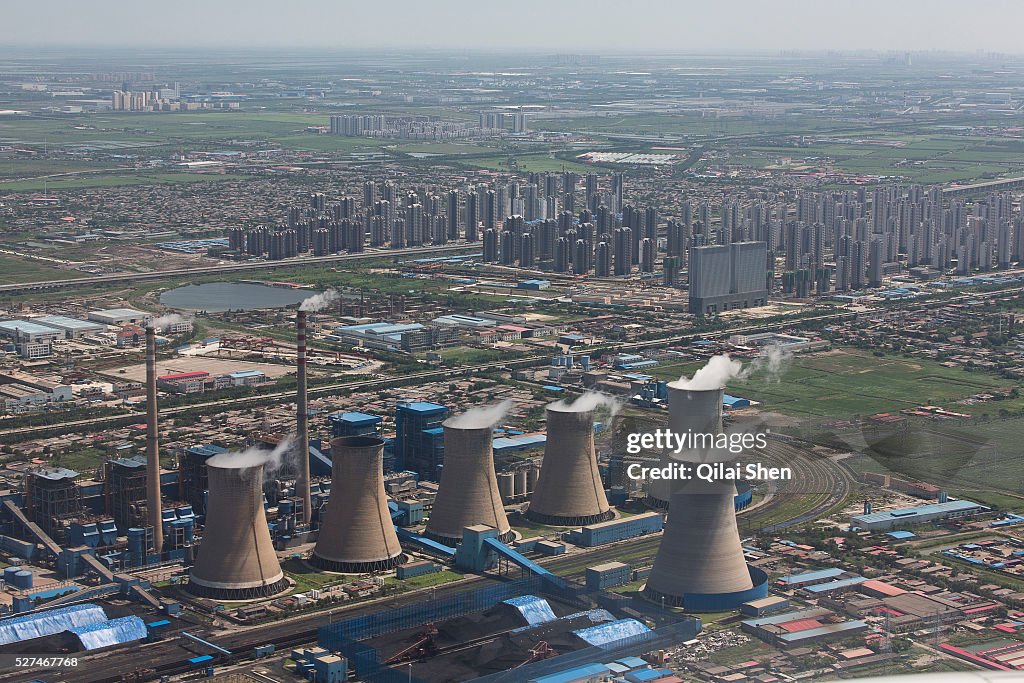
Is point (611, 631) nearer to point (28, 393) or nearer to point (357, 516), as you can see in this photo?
point (357, 516)

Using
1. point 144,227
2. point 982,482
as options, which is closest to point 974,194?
point 144,227

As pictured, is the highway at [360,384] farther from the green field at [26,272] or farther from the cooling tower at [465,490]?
the green field at [26,272]

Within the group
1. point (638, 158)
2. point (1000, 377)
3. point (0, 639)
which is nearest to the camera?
point (0, 639)

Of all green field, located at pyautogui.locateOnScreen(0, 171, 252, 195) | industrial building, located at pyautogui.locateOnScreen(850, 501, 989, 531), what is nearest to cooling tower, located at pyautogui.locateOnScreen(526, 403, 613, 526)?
industrial building, located at pyautogui.locateOnScreen(850, 501, 989, 531)

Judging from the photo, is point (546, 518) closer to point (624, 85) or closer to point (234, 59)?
point (624, 85)

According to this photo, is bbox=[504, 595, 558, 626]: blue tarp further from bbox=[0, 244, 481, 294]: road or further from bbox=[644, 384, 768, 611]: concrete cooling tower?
bbox=[0, 244, 481, 294]: road
